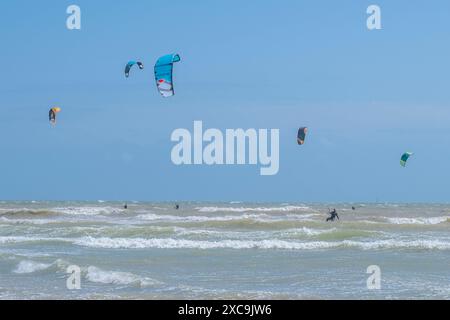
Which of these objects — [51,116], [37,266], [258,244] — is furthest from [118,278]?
[51,116]

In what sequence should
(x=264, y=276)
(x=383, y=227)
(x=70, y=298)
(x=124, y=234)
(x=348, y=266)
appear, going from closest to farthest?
(x=70, y=298) → (x=264, y=276) → (x=348, y=266) → (x=124, y=234) → (x=383, y=227)

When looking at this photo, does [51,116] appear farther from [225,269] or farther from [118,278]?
[118,278]

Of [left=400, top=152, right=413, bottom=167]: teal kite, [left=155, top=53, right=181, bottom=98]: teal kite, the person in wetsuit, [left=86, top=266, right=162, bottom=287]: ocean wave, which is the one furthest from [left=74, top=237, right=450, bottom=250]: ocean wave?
[left=400, top=152, right=413, bottom=167]: teal kite

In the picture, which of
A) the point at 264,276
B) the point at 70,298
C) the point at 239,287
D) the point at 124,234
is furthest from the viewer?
the point at 124,234

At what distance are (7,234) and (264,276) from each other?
12.6 m

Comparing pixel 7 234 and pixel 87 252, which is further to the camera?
pixel 7 234

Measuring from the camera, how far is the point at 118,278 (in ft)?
35.5

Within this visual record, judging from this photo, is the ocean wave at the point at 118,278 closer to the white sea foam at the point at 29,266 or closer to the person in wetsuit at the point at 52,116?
the white sea foam at the point at 29,266

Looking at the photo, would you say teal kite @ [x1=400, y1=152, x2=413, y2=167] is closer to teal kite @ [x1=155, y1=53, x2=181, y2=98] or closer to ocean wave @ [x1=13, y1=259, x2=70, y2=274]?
teal kite @ [x1=155, y1=53, x2=181, y2=98]

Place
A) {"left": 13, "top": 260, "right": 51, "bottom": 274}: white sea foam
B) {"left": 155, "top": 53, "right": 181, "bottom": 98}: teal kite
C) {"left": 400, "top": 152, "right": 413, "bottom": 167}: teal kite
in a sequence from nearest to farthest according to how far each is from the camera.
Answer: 1. {"left": 13, "top": 260, "right": 51, "bottom": 274}: white sea foam
2. {"left": 155, "top": 53, "right": 181, "bottom": 98}: teal kite
3. {"left": 400, "top": 152, "right": 413, "bottom": 167}: teal kite

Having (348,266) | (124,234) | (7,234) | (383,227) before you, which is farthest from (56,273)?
(383,227)

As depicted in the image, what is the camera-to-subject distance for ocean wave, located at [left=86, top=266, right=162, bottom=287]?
10469mm

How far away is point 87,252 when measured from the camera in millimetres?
15469
